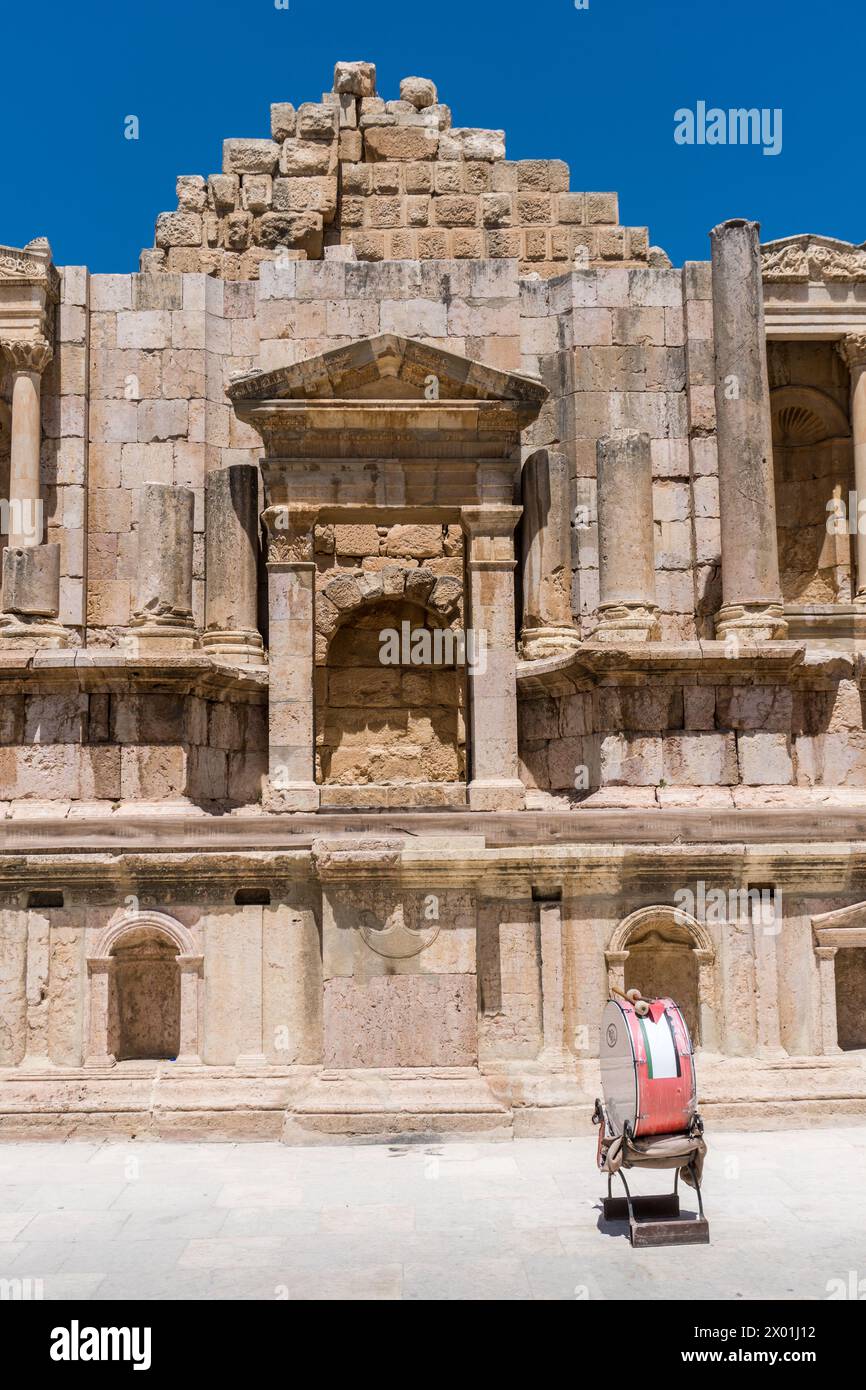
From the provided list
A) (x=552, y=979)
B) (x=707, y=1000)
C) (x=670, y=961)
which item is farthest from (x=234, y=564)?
(x=707, y=1000)

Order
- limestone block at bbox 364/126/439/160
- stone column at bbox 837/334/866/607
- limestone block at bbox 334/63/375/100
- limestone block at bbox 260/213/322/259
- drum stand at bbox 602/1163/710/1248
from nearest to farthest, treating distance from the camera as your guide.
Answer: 1. drum stand at bbox 602/1163/710/1248
2. stone column at bbox 837/334/866/607
3. limestone block at bbox 260/213/322/259
4. limestone block at bbox 364/126/439/160
5. limestone block at bbox 334/63/375/100

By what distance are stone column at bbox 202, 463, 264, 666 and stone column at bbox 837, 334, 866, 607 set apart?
8.09m

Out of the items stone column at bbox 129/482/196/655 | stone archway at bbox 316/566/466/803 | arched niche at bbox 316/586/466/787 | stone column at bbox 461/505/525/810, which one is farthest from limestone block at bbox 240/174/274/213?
stone column at bbox 461/505/525/810

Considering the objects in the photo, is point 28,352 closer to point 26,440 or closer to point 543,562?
point 26,440

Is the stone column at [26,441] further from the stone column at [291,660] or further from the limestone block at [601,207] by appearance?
the limestone block at [601,207]

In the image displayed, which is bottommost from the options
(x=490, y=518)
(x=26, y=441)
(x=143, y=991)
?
(x=143, y=991)

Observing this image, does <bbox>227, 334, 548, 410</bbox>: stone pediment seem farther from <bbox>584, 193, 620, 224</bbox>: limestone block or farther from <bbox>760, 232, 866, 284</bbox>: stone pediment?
<bbox>584, 193, 620, 224</bbox>: limestone block

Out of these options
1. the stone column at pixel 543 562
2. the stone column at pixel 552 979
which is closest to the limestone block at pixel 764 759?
the stone column at pixel 552 979

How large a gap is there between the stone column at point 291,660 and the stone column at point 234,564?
1377mm

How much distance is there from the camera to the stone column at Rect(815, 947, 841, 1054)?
9.70 m

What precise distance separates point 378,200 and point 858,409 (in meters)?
7.16

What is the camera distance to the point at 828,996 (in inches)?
385

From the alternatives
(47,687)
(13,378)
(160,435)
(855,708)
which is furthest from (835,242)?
(47,687)

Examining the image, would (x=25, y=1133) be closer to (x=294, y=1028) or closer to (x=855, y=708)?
(x=294, y=1028)
